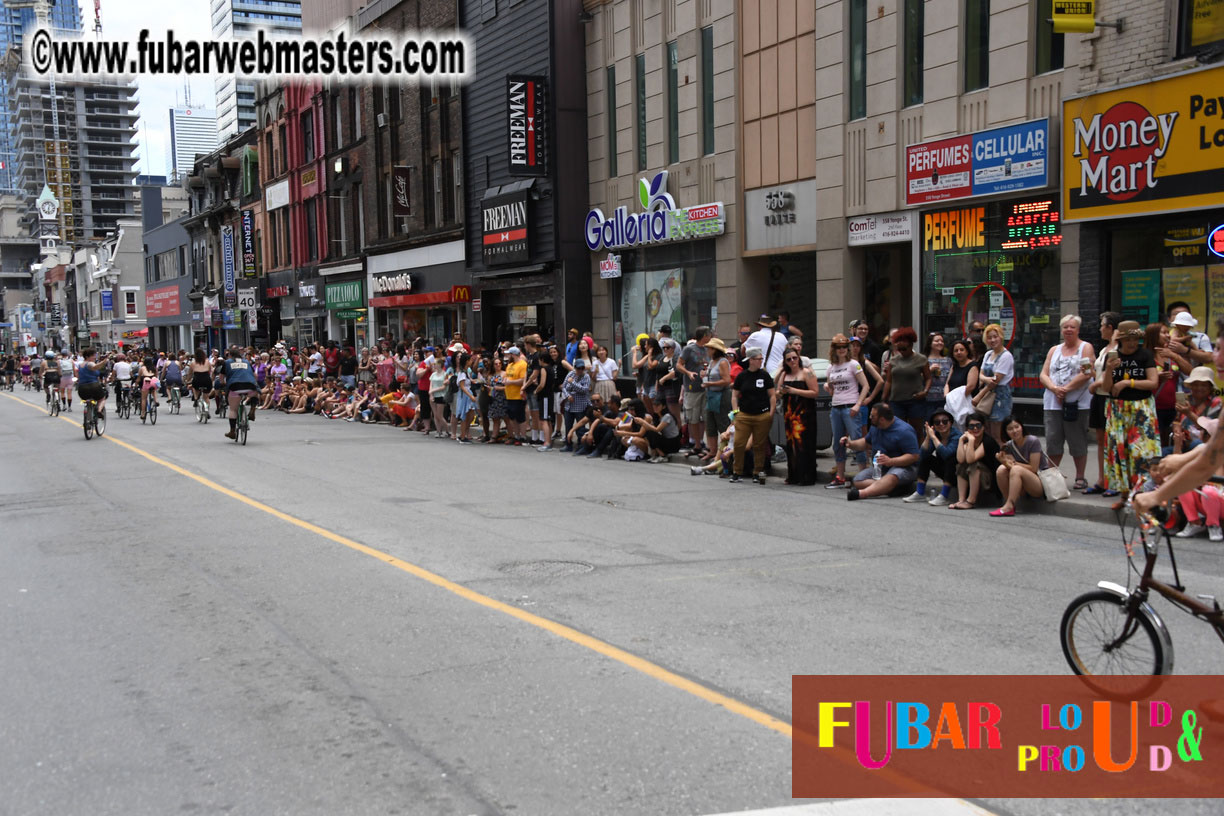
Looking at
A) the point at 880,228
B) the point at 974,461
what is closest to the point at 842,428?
the point at 974,461

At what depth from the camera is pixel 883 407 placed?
1238cm

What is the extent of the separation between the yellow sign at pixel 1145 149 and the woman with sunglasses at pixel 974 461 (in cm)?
505

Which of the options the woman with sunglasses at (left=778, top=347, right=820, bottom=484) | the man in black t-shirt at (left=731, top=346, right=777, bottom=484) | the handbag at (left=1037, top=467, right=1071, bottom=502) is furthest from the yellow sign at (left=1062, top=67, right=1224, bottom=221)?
the man in black t-shirt at (left=731, top=346, right=777, bottom=484)

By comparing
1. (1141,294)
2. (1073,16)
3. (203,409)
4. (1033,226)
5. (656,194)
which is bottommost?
(203,409)

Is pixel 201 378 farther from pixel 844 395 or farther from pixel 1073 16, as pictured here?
pixel 1073 16

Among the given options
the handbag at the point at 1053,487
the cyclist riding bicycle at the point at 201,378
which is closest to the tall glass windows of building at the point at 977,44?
the handbag at the point at 1053,487

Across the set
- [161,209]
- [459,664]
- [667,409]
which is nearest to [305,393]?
[667,409]

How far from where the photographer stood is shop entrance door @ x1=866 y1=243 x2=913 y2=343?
20047 millimetres

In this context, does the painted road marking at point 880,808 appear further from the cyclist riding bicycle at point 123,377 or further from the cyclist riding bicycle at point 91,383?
the cyclist riding bicycle at point 123,377

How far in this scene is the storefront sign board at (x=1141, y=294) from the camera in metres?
14.8

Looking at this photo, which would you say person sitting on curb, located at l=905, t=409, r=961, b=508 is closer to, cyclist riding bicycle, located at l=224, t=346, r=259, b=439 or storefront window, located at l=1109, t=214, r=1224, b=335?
storefront window, located at l=1109, t=214, r=1224, b=335

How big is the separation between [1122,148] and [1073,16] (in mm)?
1880

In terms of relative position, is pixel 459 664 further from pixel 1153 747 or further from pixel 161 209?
pixel 161 209

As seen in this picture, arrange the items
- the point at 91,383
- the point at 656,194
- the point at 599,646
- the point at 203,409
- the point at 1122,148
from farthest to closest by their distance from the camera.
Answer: the point at 203,409
the point at 656,194
the point at 91,383
the point at 1122,148
the point at 599,646
